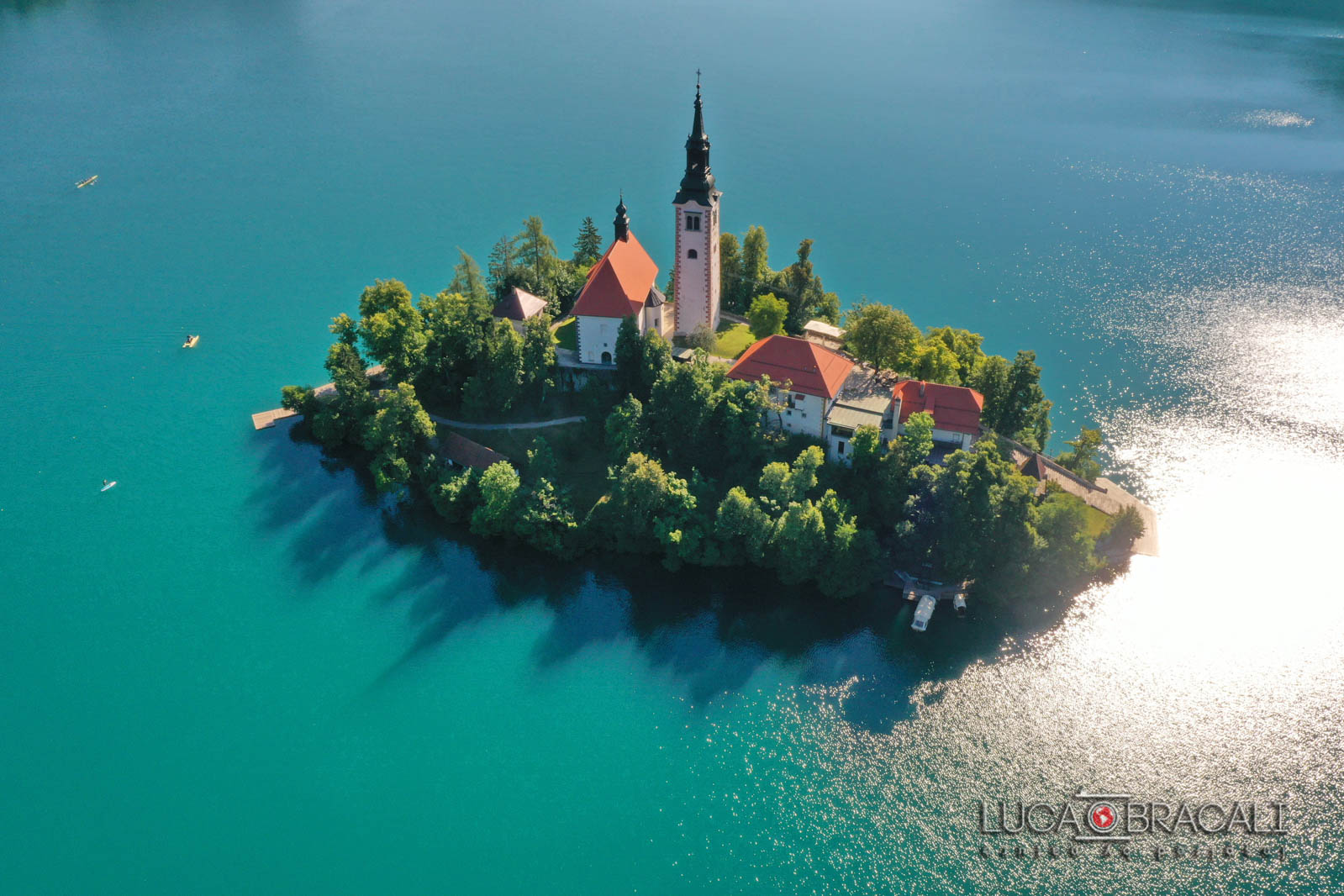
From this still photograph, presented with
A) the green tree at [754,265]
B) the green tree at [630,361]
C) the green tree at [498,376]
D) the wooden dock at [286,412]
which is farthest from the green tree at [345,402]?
the green tree at [754,265]

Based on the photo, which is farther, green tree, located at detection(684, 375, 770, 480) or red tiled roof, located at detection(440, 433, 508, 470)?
red tiled roof, located at detection(440, 433, 508, 470)

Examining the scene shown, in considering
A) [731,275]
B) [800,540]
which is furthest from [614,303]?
[800,540]

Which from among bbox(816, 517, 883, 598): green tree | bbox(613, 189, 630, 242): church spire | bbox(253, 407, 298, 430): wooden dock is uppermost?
bbox(613, 189, 630, 242): church spire

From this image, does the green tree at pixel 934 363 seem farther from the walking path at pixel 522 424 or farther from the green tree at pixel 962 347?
the walking path at pixel 522 424

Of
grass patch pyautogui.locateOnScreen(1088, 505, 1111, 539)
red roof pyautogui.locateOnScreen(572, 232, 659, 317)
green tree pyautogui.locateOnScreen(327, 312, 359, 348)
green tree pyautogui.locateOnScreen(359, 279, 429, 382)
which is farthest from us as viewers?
green tree pyautogui.locateOnScreen(327, 312, 359, 348)

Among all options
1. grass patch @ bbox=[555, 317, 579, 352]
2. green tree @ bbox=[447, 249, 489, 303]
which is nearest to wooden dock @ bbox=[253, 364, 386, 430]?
green tree @ bbox=[447, 249, 489, 303]

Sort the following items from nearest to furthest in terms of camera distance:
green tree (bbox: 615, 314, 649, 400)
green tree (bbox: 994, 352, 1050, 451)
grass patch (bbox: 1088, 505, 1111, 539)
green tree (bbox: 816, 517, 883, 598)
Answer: green tree (bbox: 816, 517, 883, 598) → grass patch (bbox: 1088, 505, 1111, 539) → green tree (bbox: 994, 352, 1050, 451) → green tree (bbox: 615, 314, 649, 400)

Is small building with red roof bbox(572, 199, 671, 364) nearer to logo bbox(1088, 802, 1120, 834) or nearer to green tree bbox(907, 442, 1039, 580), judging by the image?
green tree bbox(907, 442, 1039, 580)
